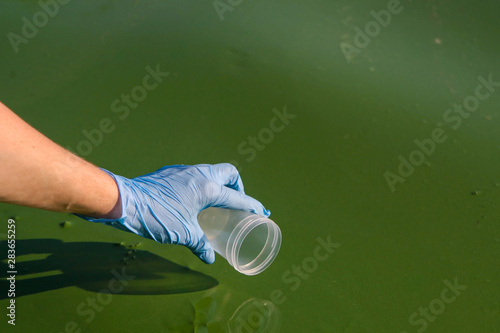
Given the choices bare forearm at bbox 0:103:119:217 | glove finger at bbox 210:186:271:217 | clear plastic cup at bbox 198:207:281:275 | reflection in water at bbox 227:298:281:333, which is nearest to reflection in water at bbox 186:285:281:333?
reflection in water at bbox 227:298:281:333

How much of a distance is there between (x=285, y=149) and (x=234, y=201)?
0.48 m

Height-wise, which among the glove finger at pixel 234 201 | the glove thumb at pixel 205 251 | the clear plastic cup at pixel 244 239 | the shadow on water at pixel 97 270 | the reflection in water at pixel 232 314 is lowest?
the shadow on water at pixel 97 270

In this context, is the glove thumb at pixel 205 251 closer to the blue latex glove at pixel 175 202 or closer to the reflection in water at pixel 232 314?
the blue latex glove at pixel 175 202

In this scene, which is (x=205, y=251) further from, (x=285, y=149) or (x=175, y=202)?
(x=285, y=149)

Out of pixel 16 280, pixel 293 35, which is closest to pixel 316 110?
pixel 293 35

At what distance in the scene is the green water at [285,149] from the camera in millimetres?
1561

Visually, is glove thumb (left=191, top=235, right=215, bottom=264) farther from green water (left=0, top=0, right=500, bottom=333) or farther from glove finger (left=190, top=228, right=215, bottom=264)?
green water (left=0, top=0, right=500, bottom=333)

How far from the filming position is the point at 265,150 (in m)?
1.95

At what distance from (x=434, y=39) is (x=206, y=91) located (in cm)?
110

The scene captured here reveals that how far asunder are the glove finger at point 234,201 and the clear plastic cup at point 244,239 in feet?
0.10

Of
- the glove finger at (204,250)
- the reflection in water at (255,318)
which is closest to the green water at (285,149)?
the reflection in water at (255,318)

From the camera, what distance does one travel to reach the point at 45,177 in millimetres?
1162

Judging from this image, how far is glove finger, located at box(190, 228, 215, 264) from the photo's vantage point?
151 cm

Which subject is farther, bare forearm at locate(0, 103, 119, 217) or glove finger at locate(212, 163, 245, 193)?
glove finger at locate(212, 163, 245, 193)
